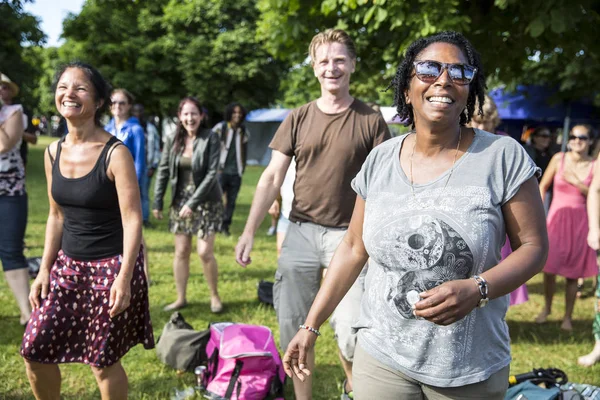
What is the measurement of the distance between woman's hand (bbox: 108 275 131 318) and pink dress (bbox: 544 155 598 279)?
422 centimetres

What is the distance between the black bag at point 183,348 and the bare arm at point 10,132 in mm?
1854

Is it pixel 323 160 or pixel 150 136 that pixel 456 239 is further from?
pixel 150 136

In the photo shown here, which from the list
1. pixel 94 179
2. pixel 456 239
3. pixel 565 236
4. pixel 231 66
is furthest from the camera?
pixel 231 66

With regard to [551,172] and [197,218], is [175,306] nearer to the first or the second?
[197,218]

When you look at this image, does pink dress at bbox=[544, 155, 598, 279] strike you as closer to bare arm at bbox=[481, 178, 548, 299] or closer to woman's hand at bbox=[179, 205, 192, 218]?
woman's hand at bbox=[179, 205, 192, 218]

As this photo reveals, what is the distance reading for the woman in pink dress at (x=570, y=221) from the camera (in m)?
5.55

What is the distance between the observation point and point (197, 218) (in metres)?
5.40

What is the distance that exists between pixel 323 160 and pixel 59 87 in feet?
4.75

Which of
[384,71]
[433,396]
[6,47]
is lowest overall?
[433,396]

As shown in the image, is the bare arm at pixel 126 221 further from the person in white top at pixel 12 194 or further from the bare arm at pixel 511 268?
the person in white top at pixel 12 194

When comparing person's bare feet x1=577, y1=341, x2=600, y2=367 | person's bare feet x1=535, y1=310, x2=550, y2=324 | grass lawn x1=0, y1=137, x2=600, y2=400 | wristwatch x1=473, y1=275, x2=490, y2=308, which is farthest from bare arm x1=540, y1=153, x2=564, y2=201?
wristwatch x1=473, y1=275, x2=490, y2=308

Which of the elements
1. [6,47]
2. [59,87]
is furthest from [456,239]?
[6,47]

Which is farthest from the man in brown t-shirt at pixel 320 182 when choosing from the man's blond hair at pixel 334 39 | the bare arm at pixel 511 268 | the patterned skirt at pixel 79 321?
the bare arm at pixel 511 268

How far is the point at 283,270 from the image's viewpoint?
135 inches
